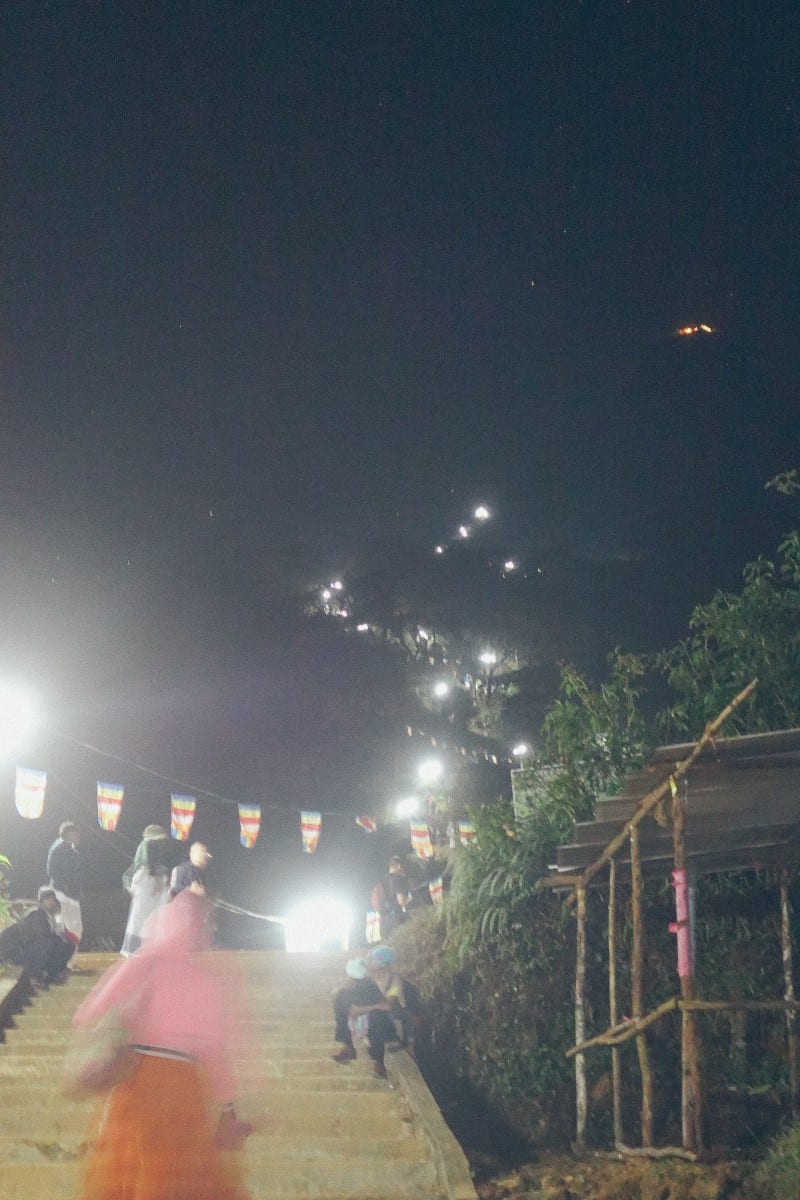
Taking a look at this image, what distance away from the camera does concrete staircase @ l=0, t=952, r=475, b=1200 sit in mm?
8062

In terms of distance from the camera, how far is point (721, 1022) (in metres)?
10.1

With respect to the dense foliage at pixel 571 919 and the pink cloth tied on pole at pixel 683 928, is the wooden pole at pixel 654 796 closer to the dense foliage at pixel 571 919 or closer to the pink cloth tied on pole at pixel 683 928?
the pink cloth tied on pole at pixel 683 928

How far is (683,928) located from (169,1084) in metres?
5.25

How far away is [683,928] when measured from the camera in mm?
8461

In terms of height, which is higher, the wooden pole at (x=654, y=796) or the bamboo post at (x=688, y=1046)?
the wooden pole at (x=654, y=796)

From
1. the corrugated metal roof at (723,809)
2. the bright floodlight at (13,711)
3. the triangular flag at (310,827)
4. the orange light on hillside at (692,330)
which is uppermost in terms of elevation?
the orange light on hillside at (692,330)

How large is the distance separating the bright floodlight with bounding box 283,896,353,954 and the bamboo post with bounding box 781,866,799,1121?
17140 mm

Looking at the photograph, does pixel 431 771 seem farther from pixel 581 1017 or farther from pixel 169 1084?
pixel 169 1084

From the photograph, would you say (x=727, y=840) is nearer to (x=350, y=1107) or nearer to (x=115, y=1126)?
(x=350, y=1107)

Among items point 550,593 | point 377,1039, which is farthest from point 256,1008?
point 550,593

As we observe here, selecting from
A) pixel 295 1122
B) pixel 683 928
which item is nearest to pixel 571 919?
pixel 683 928

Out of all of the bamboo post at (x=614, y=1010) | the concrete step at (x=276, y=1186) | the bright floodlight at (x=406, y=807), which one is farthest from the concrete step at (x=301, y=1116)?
the bright floodlight at (x=406, y=807)

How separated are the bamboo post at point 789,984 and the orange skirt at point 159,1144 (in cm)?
613

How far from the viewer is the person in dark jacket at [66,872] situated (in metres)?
13.7
